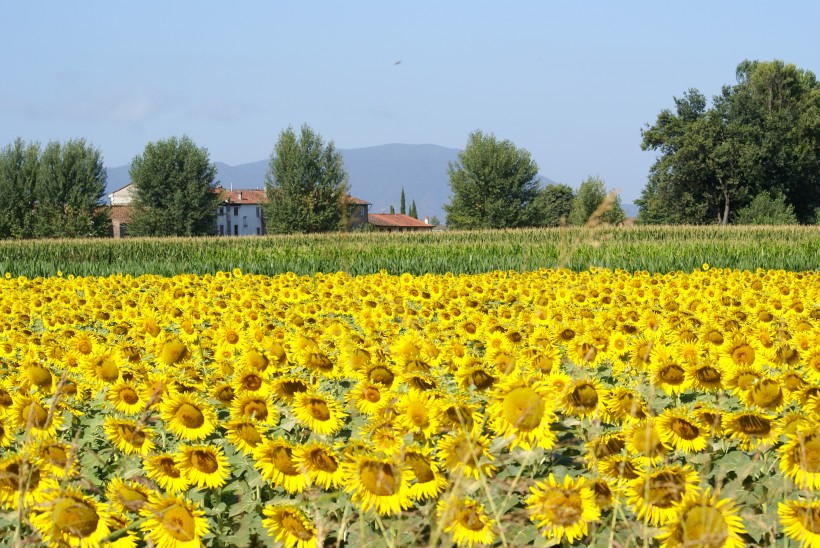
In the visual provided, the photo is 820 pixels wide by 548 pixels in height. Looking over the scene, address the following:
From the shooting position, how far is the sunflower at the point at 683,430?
10.7 ft

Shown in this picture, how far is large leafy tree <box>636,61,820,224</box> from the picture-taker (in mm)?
65469

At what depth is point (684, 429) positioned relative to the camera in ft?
10.7

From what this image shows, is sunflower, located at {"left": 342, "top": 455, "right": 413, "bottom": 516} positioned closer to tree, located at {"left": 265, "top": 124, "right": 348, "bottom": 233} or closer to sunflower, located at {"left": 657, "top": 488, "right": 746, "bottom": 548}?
sunflower, located at {"left": 657, "top": 488, "right": 746, "bottom": 548}

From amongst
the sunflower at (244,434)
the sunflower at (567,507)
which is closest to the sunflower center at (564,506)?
the sunflower at (567,507)

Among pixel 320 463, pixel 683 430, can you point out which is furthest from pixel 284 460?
pixel 683 430

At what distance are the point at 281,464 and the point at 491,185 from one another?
80.0 meters

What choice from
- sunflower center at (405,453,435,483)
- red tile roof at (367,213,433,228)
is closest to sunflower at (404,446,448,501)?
sunflower center at (405,453,435,483)

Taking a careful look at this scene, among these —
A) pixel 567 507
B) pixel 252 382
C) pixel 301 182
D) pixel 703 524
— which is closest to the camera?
pixel 703 524

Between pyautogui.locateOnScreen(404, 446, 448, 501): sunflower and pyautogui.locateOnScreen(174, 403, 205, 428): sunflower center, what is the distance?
3.42 feet

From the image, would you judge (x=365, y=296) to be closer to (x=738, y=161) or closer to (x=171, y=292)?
(x=171, y=292)

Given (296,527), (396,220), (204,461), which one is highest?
(396,220)

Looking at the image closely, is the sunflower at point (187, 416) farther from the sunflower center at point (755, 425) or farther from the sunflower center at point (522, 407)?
the sunflower center at point (755, 425)

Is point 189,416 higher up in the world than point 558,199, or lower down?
lower down

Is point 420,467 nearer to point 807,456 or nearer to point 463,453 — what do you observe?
point 463,453
